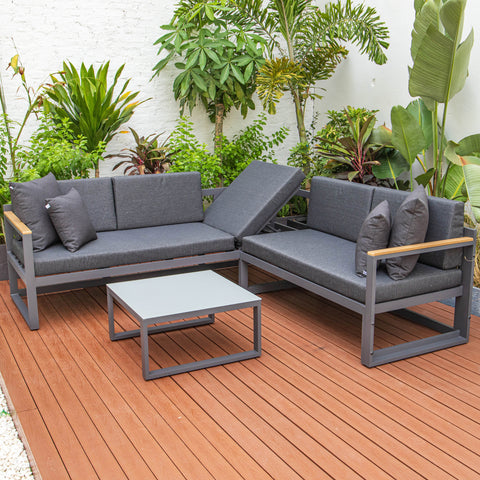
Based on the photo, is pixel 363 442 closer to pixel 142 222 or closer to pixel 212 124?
pixel 142 222

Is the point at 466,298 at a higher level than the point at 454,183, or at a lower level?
lower

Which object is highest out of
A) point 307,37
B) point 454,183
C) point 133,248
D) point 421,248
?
point 307,37

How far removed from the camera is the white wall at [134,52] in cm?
555

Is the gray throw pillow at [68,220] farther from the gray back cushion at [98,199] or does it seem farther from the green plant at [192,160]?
the green plant at [192,160]

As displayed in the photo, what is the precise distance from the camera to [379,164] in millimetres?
5074

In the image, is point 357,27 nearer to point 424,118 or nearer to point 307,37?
point 307,37

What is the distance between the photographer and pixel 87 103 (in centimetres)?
542

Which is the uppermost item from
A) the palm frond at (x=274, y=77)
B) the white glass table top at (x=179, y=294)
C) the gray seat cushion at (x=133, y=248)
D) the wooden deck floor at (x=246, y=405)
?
the palm frond at (x=274, y=77)

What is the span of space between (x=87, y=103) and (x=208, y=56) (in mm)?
1268

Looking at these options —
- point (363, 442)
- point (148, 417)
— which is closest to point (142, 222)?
point (148, 417)

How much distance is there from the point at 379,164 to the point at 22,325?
3.10m

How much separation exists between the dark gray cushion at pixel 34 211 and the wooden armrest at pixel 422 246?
2357 millimetres

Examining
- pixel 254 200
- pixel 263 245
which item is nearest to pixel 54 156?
pixel 254 200

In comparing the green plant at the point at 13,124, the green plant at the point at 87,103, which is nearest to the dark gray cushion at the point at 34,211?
the green plant at the point at 13,124
